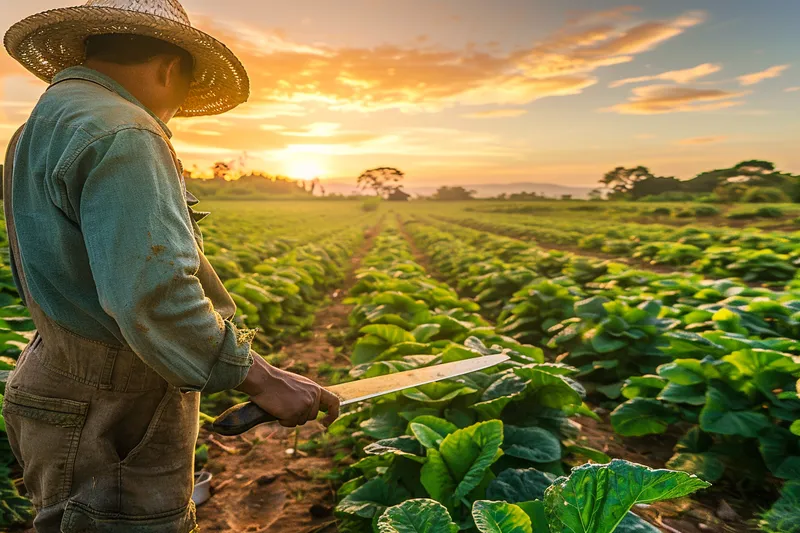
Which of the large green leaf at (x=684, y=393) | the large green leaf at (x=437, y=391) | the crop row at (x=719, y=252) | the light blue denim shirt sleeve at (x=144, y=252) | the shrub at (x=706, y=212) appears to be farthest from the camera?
the shrub at (x=706, y=212)

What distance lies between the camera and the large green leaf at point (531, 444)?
2203 mm

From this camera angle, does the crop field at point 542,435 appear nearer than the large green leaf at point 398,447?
Yes

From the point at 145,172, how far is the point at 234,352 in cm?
46

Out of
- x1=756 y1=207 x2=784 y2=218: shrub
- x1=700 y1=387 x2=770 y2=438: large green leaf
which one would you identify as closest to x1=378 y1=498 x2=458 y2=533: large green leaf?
x1=700 y1=387 x2=770 y2=438: large green leaf

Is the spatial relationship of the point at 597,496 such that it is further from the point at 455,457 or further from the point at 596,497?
the point at 455,457

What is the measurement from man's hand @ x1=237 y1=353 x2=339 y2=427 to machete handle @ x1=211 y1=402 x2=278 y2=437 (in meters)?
0.03

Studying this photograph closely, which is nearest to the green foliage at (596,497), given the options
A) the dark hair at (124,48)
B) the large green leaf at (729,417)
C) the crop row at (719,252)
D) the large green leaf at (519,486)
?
the large green leaf at (519,486)

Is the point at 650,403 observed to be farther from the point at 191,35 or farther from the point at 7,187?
the point at 7,187

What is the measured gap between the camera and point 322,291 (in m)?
9.41

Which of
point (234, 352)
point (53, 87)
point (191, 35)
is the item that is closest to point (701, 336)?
point (234, 352)

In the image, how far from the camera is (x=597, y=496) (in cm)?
128

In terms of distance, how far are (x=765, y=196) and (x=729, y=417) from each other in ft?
146

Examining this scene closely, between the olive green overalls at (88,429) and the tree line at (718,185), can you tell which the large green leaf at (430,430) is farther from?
the tree line at (718,185)

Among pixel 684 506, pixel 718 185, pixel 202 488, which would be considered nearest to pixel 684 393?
pixel 684 506
